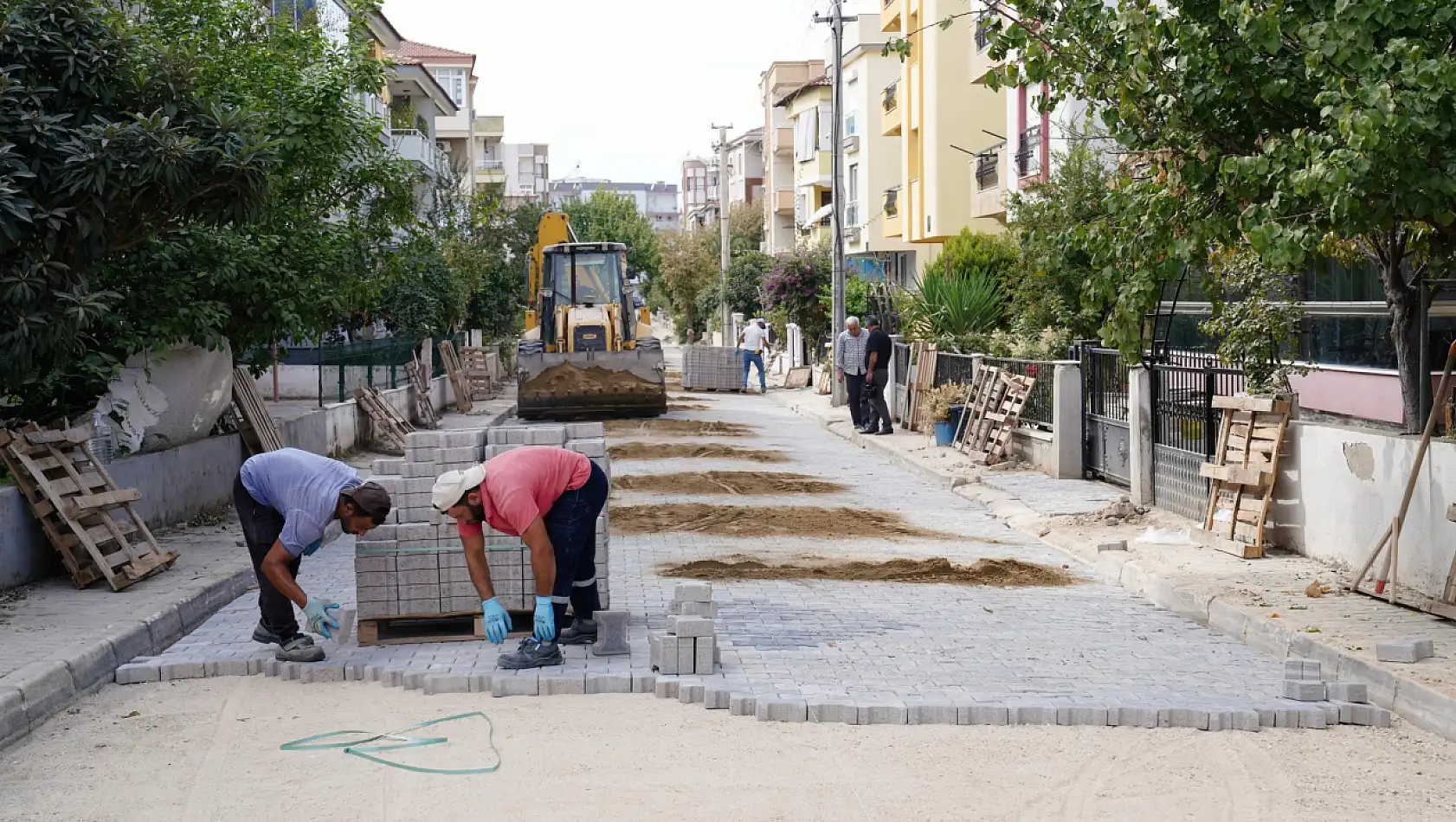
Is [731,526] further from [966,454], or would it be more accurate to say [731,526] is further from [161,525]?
[966,454]

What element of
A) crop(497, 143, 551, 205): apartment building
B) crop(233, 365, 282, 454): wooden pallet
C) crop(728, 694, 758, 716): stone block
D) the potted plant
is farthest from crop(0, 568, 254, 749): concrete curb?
crop(497, 143, 551, 205): apartment building

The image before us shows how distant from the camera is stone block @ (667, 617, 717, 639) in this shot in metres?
7.78

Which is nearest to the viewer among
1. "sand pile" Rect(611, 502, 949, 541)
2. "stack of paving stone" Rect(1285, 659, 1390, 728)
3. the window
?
"stack of paving stone" Rect(1285, 659, 1390, 728)

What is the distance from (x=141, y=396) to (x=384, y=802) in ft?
29.7

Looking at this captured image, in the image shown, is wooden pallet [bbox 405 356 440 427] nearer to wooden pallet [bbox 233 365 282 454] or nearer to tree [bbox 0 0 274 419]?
wooden pallet [bbox 233 365 282 454]

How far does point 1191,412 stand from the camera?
13688 millimetres

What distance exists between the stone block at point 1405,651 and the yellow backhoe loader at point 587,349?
20732 millimetres

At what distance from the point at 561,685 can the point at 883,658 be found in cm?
187

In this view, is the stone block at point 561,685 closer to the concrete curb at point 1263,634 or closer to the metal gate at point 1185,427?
the concrete curb at point 1263,634

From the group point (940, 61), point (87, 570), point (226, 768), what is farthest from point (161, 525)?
point (940, 61)

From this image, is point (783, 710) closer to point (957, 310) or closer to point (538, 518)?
point (538, 518)

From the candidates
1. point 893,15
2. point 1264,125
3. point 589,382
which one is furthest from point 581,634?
point 893,15

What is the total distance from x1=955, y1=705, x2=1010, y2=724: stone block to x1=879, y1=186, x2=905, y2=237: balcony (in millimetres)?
37555

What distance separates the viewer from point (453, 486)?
750cm
